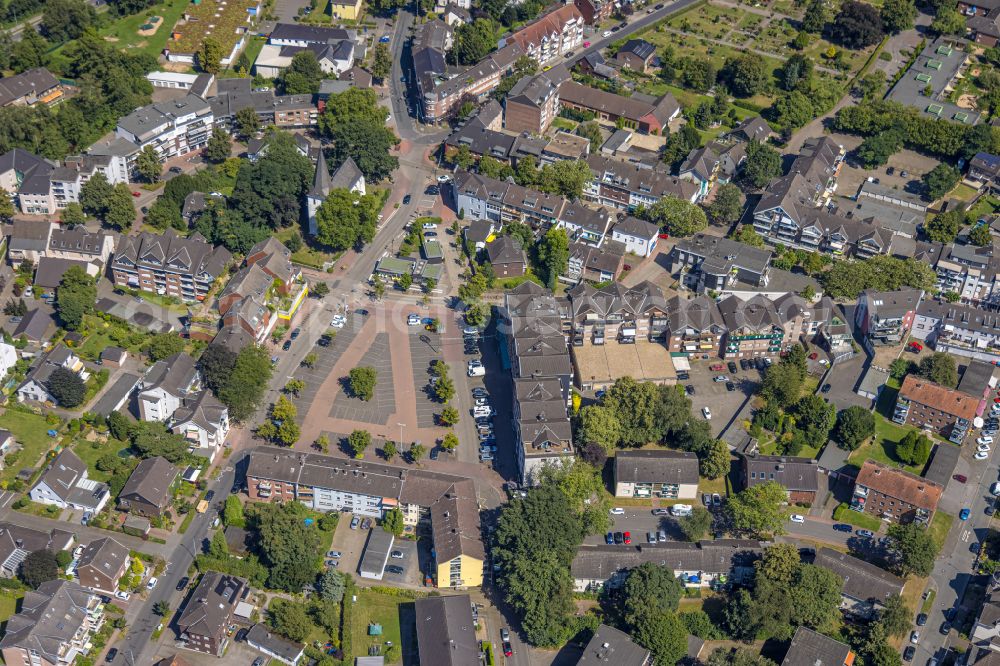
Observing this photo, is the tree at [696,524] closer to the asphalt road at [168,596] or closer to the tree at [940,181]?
the asphalt road at [168,596]

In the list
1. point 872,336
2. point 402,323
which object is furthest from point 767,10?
point 402,323

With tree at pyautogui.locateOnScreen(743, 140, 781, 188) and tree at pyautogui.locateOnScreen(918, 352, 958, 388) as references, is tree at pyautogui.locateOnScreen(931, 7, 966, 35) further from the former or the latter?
tree at pyautogui.locateOnScreen(918, 352, 958, 388)

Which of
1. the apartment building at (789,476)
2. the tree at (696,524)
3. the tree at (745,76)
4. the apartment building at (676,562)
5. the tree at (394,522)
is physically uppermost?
the tree at (745,76)

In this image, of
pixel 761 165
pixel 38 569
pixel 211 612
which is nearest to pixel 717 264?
pixel 761 165

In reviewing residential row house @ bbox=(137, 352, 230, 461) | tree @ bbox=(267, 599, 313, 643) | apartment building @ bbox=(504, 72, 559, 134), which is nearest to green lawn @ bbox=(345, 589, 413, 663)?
tree @ bbox=(267, 599, 313, 643)

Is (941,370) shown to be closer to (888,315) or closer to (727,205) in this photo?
(888,315)

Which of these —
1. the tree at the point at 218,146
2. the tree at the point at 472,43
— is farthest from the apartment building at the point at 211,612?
the tree at the point at 472,43

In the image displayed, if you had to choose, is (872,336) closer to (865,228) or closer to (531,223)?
(865,228)
